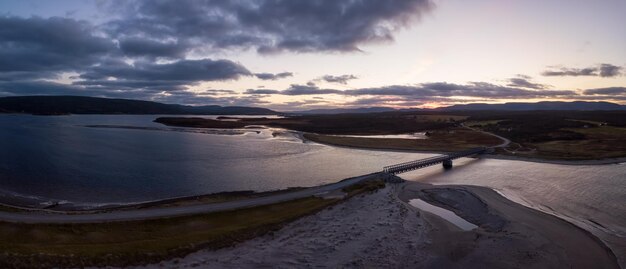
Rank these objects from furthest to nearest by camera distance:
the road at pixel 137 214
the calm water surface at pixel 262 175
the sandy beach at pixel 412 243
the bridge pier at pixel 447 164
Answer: the bridge pier at pixel 447 164, the calm water surface at pixel 262 175, the road at pixel 137 214, the sandy beach at pixel 412 243

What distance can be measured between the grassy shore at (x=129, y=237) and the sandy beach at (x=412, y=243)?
1113mm

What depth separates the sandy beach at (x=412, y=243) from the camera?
22812 mm

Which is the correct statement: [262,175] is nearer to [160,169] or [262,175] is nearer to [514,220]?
[160,169]

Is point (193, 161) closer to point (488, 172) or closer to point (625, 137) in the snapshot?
point (488, 172)

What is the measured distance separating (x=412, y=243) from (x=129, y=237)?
1847 cm

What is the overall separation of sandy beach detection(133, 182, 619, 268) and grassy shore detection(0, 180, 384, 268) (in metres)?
1.11

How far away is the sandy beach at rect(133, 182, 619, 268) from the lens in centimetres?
2281

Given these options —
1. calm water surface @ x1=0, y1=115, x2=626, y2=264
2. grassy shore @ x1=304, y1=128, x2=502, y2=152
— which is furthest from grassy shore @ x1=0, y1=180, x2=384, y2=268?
grassy shore @ x1=304, y1=128, x2=502, y2=152

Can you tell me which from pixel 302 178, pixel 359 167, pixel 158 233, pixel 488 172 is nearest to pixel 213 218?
pixel 158 233

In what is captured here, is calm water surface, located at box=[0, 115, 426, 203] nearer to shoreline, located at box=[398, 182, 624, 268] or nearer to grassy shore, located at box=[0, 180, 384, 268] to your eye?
grassy shore, located at box=[0, 180, 384, 268]

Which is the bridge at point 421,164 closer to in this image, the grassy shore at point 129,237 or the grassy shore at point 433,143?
the grassy shore at point 433,143

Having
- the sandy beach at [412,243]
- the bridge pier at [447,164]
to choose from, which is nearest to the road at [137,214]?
the sandy beach at [412,243]

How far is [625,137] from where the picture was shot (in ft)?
308

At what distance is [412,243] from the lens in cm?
2609
